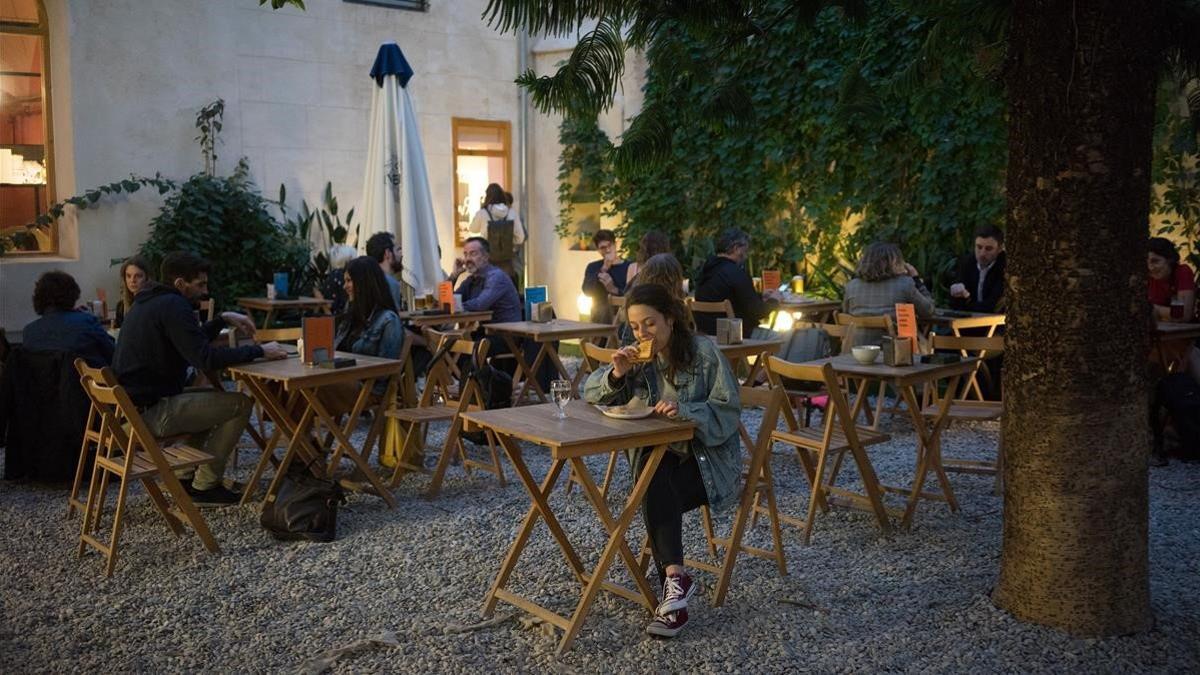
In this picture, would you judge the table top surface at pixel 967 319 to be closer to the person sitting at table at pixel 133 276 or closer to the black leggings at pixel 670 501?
the black leggings at pixel 670 501

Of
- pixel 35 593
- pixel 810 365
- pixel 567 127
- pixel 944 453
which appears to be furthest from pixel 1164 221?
pixel 35 593

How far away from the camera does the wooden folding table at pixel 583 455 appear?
12.7 ft

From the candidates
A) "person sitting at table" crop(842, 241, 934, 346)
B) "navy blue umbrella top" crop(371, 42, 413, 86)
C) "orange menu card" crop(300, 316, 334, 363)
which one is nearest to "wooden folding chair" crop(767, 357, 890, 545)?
"person sitting at table" crop(842, 241, 934, 346)

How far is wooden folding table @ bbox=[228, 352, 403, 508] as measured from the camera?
568cm

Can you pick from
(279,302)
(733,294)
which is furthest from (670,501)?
(279,302)

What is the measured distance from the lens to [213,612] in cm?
446

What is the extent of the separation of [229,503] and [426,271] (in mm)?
4418

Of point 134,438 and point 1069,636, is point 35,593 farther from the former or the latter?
point 1069,636

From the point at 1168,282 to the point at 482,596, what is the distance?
527cm

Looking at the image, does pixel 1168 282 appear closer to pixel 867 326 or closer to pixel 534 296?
pixel 867 326

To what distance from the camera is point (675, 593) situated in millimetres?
4109

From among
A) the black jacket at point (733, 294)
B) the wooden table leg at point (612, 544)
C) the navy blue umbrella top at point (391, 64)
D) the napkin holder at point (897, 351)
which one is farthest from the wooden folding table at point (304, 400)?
the navy blue umbrella top at point (391, 64)

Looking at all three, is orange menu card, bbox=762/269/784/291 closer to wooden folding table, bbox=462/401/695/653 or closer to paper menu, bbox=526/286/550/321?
paper menu, bbox=526/286/550/321

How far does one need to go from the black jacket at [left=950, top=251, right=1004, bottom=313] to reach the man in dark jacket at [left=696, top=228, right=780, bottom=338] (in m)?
1.65
